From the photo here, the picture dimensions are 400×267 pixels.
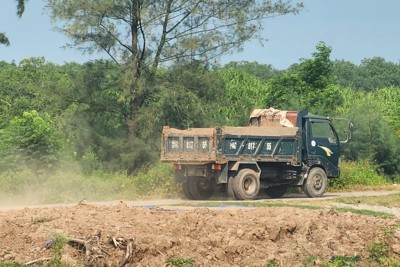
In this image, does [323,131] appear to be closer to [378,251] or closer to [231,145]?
[231,145]

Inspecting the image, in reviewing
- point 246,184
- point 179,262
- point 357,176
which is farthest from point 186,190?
point 179,262

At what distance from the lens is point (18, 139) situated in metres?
24.8

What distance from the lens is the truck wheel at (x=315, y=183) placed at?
2280cm

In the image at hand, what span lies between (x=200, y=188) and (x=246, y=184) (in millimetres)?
1582

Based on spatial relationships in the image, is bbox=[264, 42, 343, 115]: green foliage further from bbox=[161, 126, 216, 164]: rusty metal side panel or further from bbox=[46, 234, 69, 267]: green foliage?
bbox=[46, 234, 69, 267]: green foliage

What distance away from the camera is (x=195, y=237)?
10.9 meters

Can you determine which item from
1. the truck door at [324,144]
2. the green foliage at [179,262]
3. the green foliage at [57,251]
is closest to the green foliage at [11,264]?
the green foliage at [57,251]

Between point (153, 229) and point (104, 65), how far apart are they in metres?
19.5

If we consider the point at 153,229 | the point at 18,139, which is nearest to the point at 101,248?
the point at 153,229

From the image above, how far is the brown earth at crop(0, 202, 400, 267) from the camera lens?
10047mm

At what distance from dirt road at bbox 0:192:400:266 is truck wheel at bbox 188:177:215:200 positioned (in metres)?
9.48

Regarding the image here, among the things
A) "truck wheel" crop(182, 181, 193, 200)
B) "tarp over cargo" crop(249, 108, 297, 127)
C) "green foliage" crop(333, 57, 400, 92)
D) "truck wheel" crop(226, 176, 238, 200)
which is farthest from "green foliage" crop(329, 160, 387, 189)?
"green foliage" crop(333, 57, 400, 92)

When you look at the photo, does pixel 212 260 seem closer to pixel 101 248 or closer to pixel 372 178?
pixel 101 248

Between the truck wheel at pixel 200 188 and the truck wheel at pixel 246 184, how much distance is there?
134 cm
